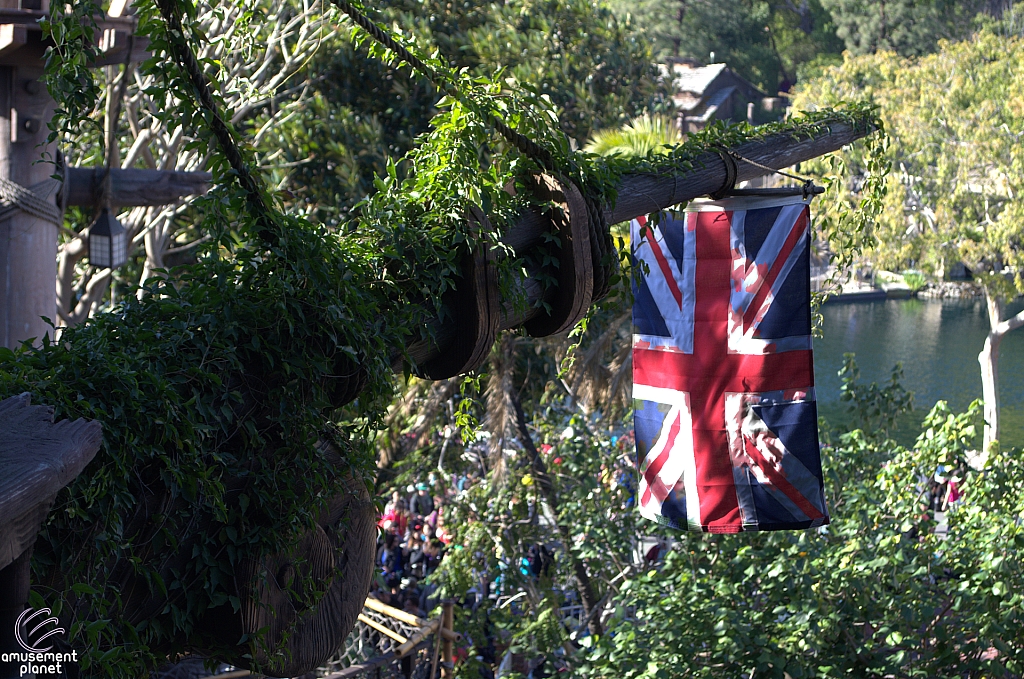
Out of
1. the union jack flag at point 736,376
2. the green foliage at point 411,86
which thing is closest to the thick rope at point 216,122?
the union jack flag at point 736,376

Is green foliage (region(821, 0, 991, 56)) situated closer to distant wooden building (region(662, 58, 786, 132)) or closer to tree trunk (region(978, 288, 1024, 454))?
distant wooden building (region(662, 58, 786, 132))

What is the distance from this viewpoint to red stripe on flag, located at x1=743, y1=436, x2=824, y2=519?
4.29 metres

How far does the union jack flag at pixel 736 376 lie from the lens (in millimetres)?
4305

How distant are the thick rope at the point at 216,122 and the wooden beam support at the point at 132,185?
3609mm

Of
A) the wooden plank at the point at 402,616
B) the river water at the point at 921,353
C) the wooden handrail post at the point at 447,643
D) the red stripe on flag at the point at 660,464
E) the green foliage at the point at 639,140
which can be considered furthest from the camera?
the river water at the point at 921,353

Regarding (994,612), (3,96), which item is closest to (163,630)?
(3,96)

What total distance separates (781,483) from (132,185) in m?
3.88

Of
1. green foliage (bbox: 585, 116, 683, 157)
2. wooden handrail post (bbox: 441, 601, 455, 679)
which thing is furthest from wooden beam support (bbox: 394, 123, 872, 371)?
wooden handrail post (bbox: 441, 601, 455, 679)

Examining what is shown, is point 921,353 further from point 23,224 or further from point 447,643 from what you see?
point 23,224

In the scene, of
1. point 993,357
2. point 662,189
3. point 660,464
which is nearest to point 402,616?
point 660,464

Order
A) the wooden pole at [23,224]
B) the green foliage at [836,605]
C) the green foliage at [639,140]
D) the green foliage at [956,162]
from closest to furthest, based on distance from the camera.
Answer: the wooden pole at [23,224]
the green foliage at [836,605]
the green foliage at [639,140]
the green foliage at [956,162]

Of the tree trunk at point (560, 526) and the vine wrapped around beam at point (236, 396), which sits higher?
the vine wrapped around beam at point (236, 396)

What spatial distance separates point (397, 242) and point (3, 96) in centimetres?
335

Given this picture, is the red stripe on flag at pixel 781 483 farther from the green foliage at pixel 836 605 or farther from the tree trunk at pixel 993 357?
the tree trunk at pixel 993 357
